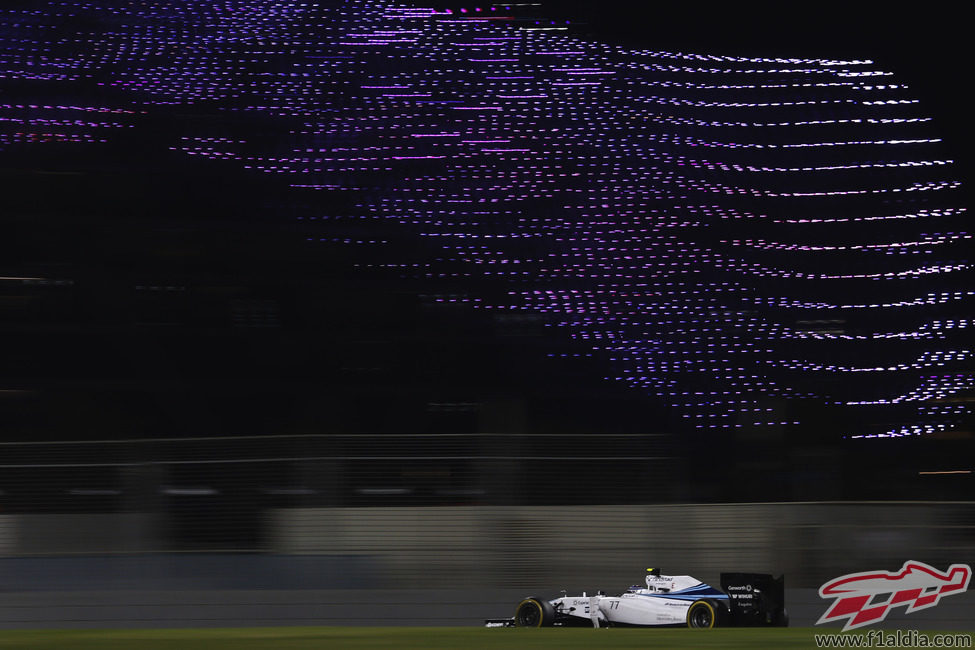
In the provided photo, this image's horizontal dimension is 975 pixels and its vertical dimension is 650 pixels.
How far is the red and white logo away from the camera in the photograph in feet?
20.0

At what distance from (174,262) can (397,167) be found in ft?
16.2

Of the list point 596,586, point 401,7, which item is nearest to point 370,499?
point 596,586

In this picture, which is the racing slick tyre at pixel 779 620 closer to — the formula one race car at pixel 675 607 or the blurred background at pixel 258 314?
the formula one race car at pixel 675 607

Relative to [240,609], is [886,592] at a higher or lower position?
higher

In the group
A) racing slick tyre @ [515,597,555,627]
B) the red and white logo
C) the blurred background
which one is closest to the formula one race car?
racing slick tyre @ [515,597,555,627]

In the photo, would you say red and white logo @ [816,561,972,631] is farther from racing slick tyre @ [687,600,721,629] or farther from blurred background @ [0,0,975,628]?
blurred background @ [0,0,975,628]

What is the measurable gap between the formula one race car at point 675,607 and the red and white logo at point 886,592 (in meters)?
0.34

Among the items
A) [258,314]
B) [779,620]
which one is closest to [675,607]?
[779,620]

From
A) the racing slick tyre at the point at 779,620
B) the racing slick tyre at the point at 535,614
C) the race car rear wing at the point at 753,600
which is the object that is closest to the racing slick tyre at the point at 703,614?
the race car rear wing at the point at 753,600

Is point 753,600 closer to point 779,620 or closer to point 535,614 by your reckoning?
point 779,620

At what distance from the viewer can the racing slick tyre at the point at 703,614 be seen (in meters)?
6.89

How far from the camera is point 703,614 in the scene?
696 centimetres

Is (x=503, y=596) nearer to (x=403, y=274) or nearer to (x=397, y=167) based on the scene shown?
(x=403, y=274)

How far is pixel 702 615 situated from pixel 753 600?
0.33m
